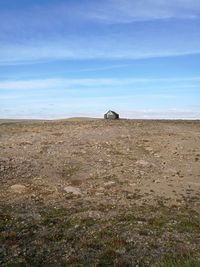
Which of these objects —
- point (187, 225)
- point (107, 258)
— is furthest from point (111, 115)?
point (107, 258)

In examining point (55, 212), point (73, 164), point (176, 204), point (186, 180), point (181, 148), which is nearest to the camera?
point (55, 212)

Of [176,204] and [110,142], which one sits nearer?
[176,204]

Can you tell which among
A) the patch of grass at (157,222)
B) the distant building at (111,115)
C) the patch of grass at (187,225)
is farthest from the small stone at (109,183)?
the distant building at (111,115)

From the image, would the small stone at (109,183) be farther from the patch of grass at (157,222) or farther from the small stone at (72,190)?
the patch of grass at (157,222)

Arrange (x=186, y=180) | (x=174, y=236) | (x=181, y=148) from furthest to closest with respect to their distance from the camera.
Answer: (x=181, y=148)
(x=186, y=180)
(x=174, y=236)

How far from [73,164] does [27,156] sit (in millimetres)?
3205

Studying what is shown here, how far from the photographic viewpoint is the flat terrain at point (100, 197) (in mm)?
15383

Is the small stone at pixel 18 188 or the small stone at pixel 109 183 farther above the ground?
the small stone at pixel 109 183

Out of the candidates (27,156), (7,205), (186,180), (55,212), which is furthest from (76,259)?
(27,156)

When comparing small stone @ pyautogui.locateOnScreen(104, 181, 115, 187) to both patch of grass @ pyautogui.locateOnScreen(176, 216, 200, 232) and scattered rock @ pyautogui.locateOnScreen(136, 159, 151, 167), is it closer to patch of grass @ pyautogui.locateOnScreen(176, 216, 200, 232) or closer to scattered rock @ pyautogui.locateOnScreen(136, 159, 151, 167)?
scattered rock @ pyautogui.locateOnScreen(136, 159, 151, 167)

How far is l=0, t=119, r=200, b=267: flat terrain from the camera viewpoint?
15383 millimetres

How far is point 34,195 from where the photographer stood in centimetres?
2167

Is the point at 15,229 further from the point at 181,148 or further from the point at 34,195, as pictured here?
the point at 181,148

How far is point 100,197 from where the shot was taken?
70.3 ft
